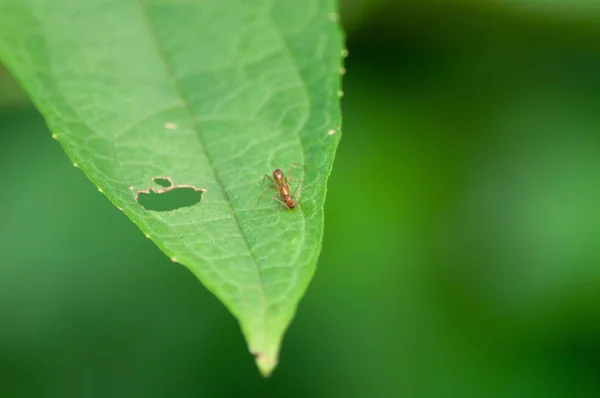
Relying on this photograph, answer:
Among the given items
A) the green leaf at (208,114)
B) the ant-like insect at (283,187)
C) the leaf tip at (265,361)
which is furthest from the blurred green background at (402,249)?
the leaf tip at (265,361)

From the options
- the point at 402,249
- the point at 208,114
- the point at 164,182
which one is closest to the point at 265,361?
the point at 164,182

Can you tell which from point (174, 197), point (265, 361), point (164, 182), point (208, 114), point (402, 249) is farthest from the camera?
point (402, 249)

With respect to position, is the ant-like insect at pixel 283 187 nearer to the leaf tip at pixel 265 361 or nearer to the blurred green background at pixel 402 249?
the leaf tip at pixel 265 361

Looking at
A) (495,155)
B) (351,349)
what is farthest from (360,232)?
(495,155)

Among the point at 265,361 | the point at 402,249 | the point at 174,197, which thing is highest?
the point at 174,197

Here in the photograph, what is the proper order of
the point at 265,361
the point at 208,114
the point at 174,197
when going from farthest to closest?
the point at 208,114 < the point at 174,197 < the point at 265,361

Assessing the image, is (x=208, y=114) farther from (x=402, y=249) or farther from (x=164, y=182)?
(x=402, y=249)

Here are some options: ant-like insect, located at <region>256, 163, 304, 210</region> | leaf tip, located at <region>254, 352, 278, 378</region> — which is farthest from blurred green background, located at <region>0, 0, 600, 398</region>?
leaf tip, located at <region>254, 352, 278, 378</region>
